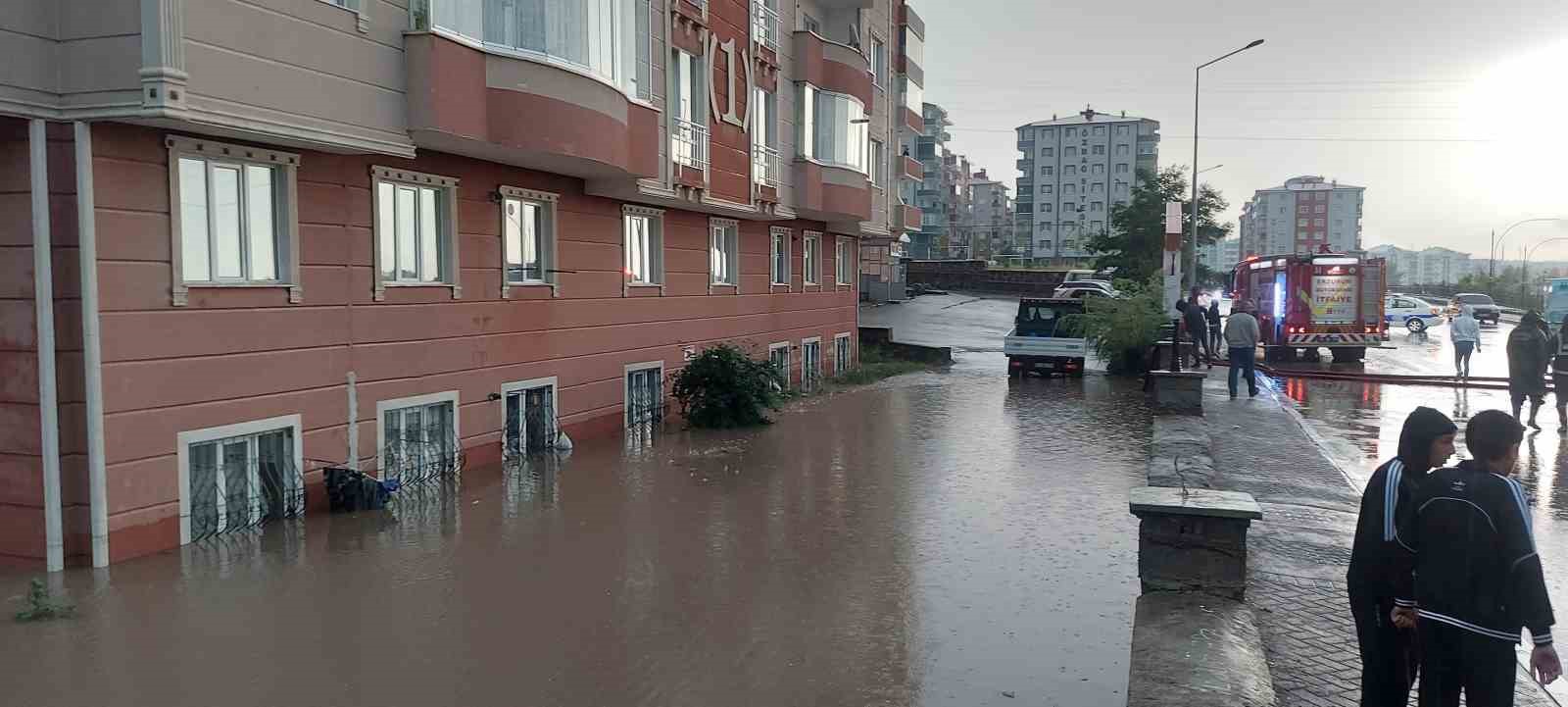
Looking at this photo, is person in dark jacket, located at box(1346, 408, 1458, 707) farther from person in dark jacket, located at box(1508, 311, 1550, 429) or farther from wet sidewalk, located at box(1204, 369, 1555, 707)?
person in dark jacket, located at box(1508, 311, 1550, 429)

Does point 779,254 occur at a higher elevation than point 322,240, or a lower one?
higher

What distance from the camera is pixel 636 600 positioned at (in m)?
7.23

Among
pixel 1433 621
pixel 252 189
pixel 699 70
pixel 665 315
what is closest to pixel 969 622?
pixel 1433 621

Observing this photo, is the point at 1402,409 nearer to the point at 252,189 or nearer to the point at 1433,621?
the point at 1433,621

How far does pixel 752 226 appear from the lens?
2047cm

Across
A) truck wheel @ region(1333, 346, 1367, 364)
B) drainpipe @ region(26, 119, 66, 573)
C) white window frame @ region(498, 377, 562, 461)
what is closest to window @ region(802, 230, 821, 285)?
white window frame @ region(498, 377, 562, 461)

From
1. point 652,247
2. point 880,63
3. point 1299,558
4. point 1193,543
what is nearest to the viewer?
point 1193,543

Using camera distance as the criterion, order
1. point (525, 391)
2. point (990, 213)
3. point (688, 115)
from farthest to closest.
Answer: point (990, 213)
point (688, 115)
point (525, 391)

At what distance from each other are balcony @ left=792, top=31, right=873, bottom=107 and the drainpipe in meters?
14.9

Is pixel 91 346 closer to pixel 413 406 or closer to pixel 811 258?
pixel 413 406

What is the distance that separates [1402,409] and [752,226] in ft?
39.5

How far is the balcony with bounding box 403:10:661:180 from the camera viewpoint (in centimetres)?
1030

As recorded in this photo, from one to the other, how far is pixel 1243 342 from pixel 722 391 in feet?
30.5

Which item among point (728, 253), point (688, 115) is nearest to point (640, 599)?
point (688, 115)
